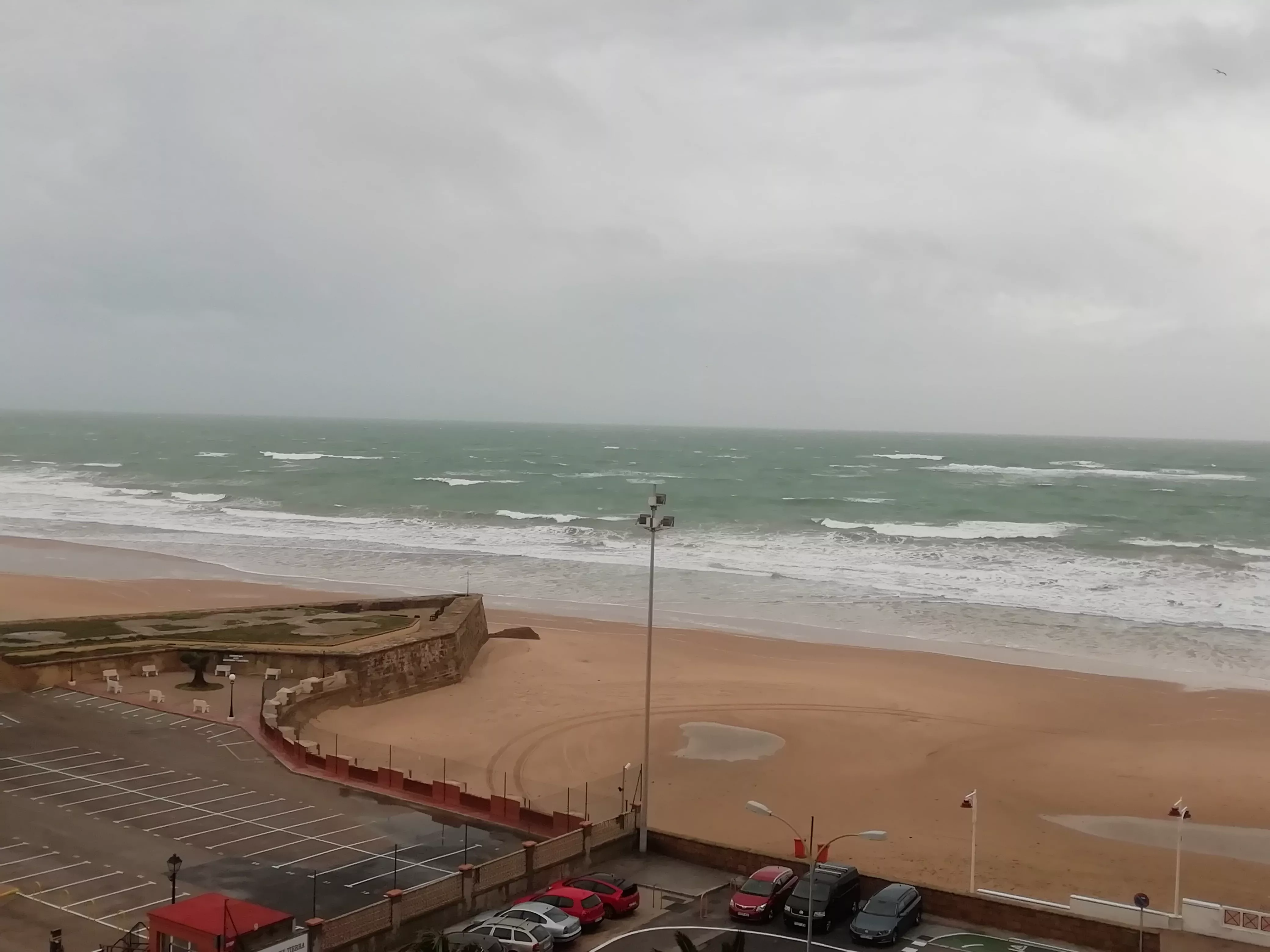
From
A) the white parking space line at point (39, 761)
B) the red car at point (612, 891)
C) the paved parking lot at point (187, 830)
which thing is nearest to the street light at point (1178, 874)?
the red car at point (612, 891)

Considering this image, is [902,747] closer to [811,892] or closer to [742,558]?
[811,892]

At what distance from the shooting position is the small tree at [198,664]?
27.3 m

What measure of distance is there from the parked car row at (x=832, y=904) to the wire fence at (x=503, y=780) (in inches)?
143

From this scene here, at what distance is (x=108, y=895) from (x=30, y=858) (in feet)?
6.46

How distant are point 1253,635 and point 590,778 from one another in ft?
90.2

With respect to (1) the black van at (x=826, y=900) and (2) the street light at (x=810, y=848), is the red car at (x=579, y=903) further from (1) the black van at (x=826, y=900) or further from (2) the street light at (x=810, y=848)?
(1) the black van at (x=826, y=900)

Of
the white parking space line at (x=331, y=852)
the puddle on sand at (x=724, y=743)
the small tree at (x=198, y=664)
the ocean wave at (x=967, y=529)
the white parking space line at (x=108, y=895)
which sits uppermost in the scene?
the ocean wave at (x=967, y=529)

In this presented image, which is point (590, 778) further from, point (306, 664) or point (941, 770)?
point (306, 664)

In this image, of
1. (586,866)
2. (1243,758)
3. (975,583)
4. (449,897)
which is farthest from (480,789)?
(975,583)

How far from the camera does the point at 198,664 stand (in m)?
27.8

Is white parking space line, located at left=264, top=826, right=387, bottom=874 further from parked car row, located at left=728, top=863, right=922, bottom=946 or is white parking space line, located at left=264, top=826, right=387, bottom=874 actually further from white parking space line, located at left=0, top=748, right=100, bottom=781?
white parking space line, located at left=0, top=748, right=100, bottom=781

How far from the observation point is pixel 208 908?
12.8 metres

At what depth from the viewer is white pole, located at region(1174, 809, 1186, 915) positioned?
51.3 feet

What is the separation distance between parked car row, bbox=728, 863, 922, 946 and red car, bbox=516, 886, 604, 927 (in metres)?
1.95
